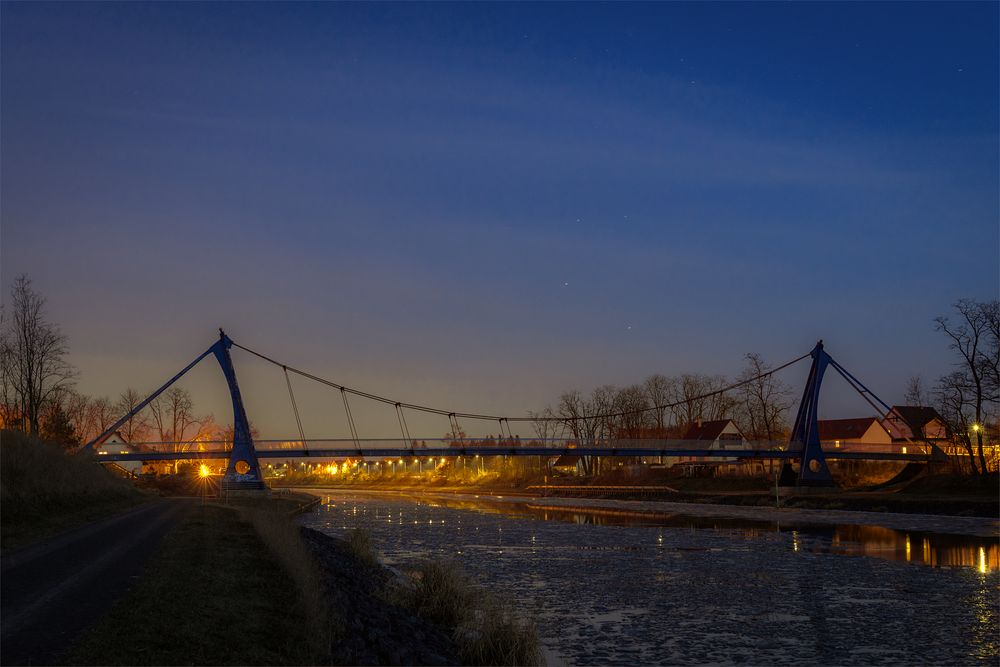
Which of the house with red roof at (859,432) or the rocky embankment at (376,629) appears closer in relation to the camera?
the rocky embankment at (376,629)

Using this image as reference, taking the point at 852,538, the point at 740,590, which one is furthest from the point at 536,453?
the point at 740,590

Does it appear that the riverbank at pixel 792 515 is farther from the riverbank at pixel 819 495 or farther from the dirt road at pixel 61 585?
the dirt road at pixel 61 585

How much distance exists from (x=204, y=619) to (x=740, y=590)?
1563 cm

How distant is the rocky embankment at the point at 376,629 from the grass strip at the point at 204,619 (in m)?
0.72

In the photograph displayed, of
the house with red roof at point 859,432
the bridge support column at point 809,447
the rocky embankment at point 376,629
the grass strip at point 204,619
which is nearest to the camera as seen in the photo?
the grass strip at point 204,619

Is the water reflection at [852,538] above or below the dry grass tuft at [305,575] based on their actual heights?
below


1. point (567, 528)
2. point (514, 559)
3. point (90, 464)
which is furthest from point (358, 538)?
point (90, 464)

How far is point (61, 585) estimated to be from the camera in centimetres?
1783

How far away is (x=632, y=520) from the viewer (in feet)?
196

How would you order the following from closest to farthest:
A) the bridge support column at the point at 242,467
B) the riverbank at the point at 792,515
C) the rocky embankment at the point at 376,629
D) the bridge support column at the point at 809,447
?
the rocky embankment at the point at 376,629, the riverbank at the point at 792,515, the bridge support column at the point at 242,467, the bridge support column at the point at 809,447

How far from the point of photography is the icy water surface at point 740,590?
1727cm

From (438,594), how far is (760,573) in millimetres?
13333

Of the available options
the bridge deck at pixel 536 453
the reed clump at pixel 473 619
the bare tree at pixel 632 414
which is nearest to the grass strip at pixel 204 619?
the reed clump at pixel 473 619

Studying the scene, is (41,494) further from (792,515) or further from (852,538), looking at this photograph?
(792,515)
